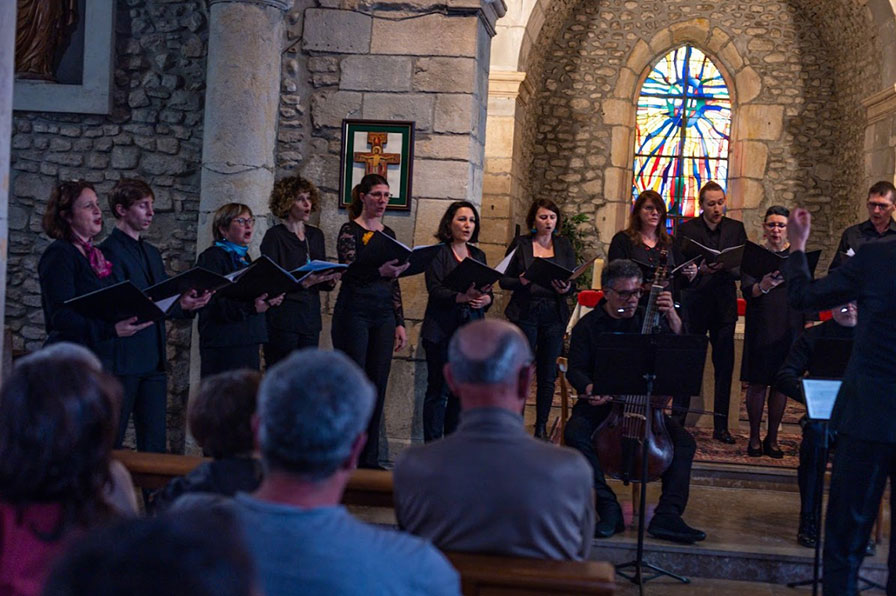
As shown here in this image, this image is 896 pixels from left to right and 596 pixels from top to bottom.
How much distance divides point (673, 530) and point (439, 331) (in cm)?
168

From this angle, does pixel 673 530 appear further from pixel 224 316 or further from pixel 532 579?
pixel 532 579

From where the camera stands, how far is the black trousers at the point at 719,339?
649 centimetres

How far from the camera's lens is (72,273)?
4.01 meters

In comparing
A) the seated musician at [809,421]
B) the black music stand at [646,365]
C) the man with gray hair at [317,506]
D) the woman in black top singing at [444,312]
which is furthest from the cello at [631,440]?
the man with gray hair at [317,506]

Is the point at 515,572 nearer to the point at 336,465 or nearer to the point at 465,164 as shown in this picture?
the point at 336,465

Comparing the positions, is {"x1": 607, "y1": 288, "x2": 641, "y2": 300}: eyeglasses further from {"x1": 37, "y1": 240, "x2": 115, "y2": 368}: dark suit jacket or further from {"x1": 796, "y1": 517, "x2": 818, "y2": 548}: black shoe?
{"x1": 37, "y1": 240, "x2": 115, "y2": 368}: dark suit jacket

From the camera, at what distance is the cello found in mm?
4504

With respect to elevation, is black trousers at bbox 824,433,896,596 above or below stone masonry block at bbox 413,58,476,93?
below

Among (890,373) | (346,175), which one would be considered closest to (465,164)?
(346,175)

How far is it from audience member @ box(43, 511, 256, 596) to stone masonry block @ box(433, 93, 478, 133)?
5319 millimetres

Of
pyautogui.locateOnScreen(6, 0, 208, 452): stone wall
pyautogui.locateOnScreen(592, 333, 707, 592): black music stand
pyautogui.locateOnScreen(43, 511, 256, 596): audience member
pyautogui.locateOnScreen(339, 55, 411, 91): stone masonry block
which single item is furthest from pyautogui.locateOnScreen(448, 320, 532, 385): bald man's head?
pyautogui.locateOnScreen(6, 0, 208, 452): stone wall

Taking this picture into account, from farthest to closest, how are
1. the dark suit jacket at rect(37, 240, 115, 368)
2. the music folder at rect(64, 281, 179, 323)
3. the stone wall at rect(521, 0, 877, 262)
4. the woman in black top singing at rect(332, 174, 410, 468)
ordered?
the stone wall at rect(521, 0, 877, 262)
the woman in black top singing at rect(332, 174, 410, 468)
the dark suit jacket at rect(37, 240, 115, 368)
the music folder at rect(64, 281, 179, 323)

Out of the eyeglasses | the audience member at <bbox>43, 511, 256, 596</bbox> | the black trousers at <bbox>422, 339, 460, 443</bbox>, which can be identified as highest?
the eyeglasses

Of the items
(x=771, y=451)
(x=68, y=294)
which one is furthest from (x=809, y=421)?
(x=68, y=294)
